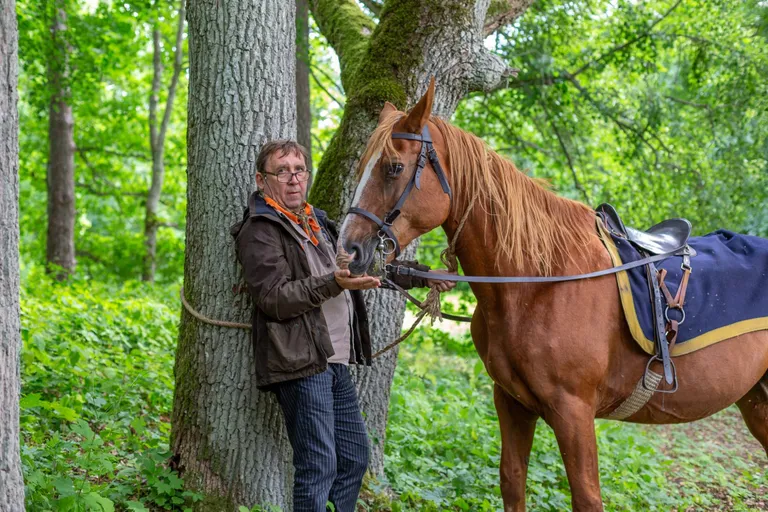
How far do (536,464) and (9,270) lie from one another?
420 cm

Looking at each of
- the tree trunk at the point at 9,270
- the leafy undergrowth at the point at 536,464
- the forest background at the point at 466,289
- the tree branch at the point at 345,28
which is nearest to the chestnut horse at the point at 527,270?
the forest background at the point at 466,289

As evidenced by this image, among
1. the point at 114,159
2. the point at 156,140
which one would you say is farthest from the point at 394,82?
the point at 114,159

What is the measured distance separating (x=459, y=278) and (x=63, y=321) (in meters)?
4.78

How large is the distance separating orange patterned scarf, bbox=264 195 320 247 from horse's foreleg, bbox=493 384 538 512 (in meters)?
1.23

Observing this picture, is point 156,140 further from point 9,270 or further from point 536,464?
point 9,270

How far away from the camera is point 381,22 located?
425cm

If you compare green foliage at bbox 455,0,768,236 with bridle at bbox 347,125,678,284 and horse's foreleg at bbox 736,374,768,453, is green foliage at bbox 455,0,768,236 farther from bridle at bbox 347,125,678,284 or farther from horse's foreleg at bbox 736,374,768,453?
bridle at bbox 347,125,678,284

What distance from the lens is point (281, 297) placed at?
2.82 metres

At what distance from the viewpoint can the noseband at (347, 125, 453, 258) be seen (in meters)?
2.80

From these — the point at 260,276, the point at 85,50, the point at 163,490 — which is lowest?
the point at 163,490

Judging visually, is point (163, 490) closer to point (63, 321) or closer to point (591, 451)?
point (591, 451)

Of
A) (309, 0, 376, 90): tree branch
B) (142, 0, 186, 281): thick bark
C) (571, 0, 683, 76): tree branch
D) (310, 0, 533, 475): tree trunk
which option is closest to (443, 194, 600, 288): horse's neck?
(310, 0, 533, 475): tree trunk

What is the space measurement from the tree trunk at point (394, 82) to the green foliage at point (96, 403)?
54.4 inches

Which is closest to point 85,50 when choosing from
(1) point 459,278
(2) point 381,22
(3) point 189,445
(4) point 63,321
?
(4) point 63,321
